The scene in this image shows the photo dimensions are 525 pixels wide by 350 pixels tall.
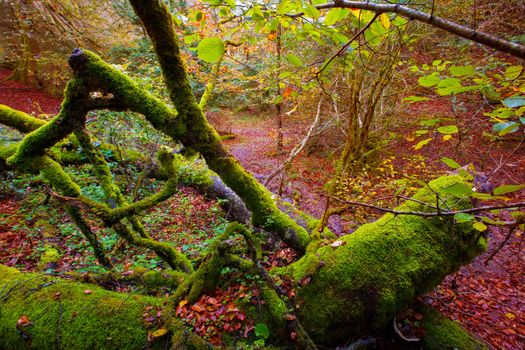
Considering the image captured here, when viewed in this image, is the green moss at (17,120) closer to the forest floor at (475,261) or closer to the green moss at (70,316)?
the forest floor at (475,261)

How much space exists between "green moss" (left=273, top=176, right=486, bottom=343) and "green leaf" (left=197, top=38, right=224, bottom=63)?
202 centimetres

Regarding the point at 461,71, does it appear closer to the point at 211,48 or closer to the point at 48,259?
the point at 211,48

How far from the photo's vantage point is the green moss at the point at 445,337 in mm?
2736

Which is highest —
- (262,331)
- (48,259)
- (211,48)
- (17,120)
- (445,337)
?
(211,48)

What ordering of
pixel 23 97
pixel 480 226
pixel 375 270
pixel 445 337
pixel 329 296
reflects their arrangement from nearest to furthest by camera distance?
pixel 480 226 → pixel 329 296 → pixel 375 270 → pixel 445 337 → pixel 23 97

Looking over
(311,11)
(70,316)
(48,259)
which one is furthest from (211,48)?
(48,259)

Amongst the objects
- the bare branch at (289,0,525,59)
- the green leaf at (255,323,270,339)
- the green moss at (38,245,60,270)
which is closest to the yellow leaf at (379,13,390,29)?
the bare branch at (289,0,525,59)

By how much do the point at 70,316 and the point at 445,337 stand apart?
12.5 feet

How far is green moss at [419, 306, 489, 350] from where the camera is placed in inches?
108

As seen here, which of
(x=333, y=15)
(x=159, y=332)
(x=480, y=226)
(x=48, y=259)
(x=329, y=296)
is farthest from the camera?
(x=48, y=259)

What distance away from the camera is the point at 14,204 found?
5.31m

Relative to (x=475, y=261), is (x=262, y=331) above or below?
above

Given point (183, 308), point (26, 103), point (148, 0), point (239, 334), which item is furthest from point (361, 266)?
point (26, 103)

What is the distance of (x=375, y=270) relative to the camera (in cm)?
268
